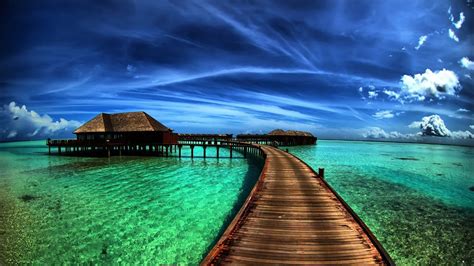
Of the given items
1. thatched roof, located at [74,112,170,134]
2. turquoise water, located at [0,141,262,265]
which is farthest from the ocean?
thatched roof, located at [74,112,170,134]

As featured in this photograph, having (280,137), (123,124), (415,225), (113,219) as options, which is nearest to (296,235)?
(415,225)

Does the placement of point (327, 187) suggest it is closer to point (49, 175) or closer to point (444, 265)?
point (444, 265)

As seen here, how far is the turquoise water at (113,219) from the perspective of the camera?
23.8 ft

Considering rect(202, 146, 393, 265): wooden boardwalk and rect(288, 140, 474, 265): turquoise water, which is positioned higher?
rect(202, 146, 393, 265): wooden boardwalk

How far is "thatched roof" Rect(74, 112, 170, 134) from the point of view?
3650 cm

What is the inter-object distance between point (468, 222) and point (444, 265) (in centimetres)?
583

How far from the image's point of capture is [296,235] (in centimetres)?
575

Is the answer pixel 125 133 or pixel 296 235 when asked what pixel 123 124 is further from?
pixel 296 235

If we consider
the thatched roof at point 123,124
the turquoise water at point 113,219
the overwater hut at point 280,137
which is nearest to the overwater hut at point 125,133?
the thatched roof at point 123,124

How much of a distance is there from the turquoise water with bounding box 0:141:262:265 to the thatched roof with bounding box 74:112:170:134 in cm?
1920

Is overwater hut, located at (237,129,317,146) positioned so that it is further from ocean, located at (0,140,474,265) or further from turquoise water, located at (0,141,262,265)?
turquoise water, located at (0,141,262,265)

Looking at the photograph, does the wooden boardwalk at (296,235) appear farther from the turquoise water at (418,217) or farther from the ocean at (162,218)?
the turquoise water at (418,217)

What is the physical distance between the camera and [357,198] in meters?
14.1

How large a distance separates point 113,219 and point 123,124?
31249mm
